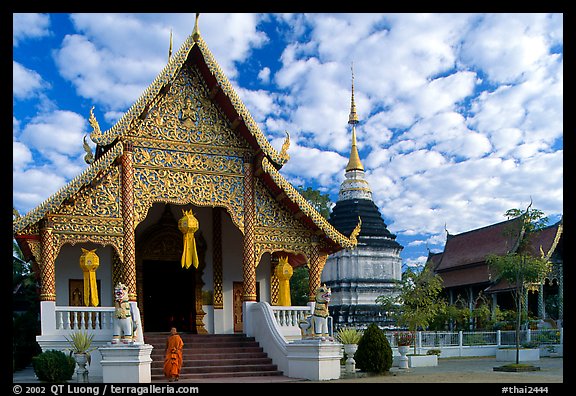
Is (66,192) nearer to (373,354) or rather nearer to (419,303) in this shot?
(373,354)

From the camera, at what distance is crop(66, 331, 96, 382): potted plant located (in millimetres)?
11102

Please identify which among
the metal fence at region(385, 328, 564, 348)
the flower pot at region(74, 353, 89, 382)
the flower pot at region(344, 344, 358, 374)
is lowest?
the metal fence at region(385, 328, 564, 348)

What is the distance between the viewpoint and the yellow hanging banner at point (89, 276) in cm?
1248

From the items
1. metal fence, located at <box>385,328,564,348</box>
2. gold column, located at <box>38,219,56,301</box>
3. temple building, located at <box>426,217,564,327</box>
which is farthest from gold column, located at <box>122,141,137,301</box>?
temple building, located at <box>426,217,564,327</box>

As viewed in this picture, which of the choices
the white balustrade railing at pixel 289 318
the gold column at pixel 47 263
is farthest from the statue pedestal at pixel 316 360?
the gold column at pixel 47 263

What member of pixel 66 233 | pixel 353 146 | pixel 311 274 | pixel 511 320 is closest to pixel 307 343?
pixel 311 274

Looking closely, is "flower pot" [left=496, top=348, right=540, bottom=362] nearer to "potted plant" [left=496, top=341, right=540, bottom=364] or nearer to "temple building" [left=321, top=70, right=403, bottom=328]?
"potted plant" [left=496, top=341, right=540, bottom=364]

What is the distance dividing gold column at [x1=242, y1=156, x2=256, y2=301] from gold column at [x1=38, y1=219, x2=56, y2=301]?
3.69 metres

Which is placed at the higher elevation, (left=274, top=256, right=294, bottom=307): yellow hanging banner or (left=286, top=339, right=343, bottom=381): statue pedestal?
(left=274, top=256, right=294, bottom=307): yellow hanging banner

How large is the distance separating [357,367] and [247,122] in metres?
5.21

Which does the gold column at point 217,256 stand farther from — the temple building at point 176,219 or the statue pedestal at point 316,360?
the statue pedestal at point 316,360

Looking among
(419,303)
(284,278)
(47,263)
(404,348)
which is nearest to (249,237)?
(284,278)

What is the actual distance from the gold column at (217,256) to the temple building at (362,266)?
1259cm
